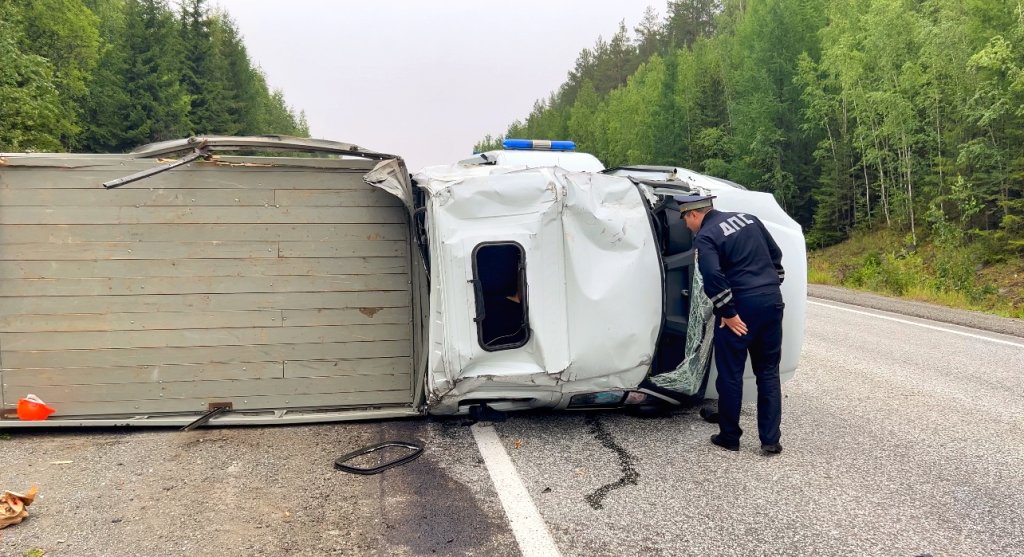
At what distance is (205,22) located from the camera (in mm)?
48031

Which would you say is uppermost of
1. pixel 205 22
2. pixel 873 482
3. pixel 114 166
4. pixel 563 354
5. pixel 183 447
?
pixel 205 22

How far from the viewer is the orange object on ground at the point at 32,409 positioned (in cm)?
416

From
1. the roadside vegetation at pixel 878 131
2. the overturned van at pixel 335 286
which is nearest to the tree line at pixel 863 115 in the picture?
the roadside vegetation at pixel 878 131

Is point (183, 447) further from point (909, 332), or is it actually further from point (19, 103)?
point (19, 103)

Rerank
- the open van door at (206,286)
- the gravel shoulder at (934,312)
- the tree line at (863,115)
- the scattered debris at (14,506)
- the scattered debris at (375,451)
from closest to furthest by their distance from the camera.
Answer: the scattered debris at (14,506), the scattered debris at (375,451), the open van door at (206,286), the gravel shoulder at (934,312), the tree line at (863,115)

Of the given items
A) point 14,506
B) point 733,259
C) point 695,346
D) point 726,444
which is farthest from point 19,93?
point 726,444

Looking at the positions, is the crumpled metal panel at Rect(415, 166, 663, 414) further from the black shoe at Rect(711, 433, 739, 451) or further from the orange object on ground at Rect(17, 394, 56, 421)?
the orange object on ground at Rect(17, 394, 56, 421)

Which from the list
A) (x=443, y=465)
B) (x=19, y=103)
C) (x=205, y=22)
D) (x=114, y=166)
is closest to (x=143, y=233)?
(x=114, y=166)

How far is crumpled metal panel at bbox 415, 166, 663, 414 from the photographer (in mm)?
3924

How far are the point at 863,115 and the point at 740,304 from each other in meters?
23.4

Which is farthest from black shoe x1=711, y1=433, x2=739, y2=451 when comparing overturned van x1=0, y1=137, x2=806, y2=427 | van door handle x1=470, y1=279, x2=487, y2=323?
van door handle x1=470, y1=279, x2=487, y2=323

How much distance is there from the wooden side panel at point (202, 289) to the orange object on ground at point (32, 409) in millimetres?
81

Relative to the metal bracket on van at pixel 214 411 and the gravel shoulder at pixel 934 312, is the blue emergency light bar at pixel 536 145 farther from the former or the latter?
the gravel shoulder at pixel 934 312

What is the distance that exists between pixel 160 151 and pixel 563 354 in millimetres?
3034
